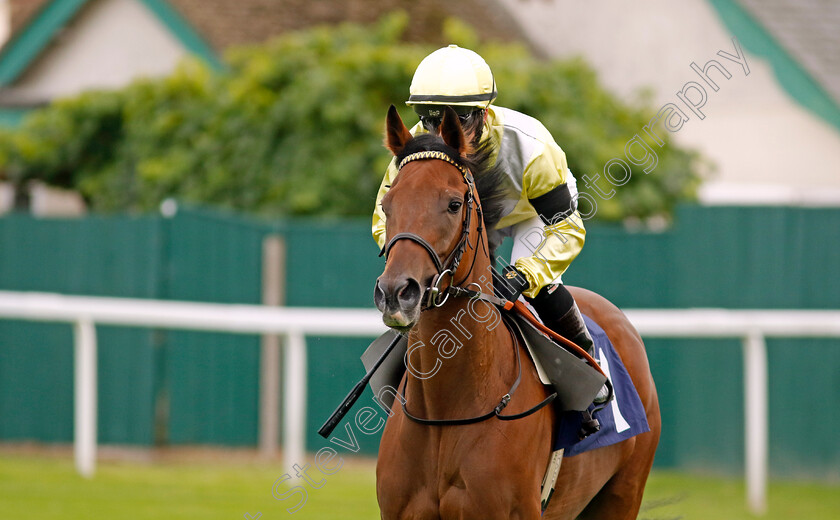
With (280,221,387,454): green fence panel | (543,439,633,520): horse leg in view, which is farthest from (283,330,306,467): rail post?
(543,439,633,520): horse leg

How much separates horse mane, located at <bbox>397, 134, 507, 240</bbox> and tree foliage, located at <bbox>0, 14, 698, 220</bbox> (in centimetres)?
586

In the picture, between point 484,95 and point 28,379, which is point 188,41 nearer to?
point 28,379

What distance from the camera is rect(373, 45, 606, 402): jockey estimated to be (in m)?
3.52

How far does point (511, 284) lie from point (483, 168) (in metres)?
0.41

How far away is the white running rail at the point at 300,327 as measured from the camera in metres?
6.96

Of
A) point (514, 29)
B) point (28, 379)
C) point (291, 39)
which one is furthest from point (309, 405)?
point (514, 29)

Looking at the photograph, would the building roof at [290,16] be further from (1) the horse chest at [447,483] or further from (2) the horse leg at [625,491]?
(1) the horse chest at [447,483]

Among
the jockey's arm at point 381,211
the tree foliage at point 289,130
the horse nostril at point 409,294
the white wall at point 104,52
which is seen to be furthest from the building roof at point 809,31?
the horse nostril at point 409,294

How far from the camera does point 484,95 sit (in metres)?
3.56

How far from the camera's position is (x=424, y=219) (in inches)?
122

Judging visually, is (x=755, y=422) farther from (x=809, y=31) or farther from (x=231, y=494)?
(x=809, y=31)

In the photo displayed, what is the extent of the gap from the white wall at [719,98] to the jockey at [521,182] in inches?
290

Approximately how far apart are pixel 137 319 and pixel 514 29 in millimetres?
8242

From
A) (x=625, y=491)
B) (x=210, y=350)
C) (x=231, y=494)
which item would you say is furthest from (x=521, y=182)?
(x=210, y=350)
